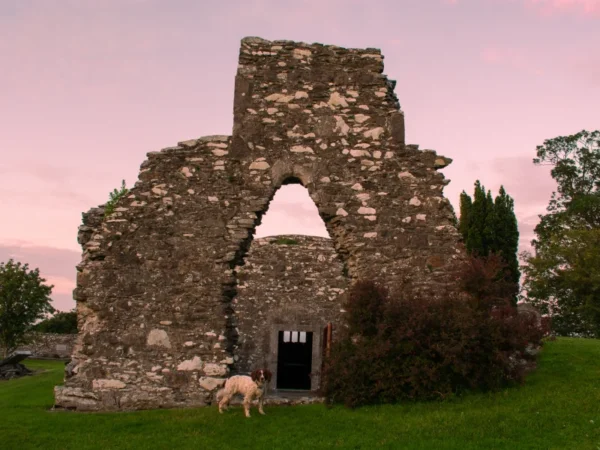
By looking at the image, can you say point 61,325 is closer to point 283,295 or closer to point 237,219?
point 283,295

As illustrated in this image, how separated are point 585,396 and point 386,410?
2762 millimetres

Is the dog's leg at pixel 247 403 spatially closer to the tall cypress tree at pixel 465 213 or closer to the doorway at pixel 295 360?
the doorway at pixel 295 360

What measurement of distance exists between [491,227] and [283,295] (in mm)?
7960

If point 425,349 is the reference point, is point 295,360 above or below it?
below

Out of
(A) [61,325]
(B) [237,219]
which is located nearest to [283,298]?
(B) [237,219]

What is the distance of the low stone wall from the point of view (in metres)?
30.4

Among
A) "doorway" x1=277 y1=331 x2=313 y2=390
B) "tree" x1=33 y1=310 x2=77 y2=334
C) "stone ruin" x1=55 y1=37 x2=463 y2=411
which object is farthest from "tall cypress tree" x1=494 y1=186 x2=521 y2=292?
"tree" x1=33 y1=310 x2=77 y2=334

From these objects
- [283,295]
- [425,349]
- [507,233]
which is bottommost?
[425,349]

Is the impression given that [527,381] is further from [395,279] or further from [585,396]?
[395,279]

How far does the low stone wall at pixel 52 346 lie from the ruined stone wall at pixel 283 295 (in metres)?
15.4

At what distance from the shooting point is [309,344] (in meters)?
19.8

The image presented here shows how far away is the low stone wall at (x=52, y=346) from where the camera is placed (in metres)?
30.4

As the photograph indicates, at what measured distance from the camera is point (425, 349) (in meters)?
8.38

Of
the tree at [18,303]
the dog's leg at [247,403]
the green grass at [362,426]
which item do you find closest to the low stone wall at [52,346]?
the tree at [18,303]
